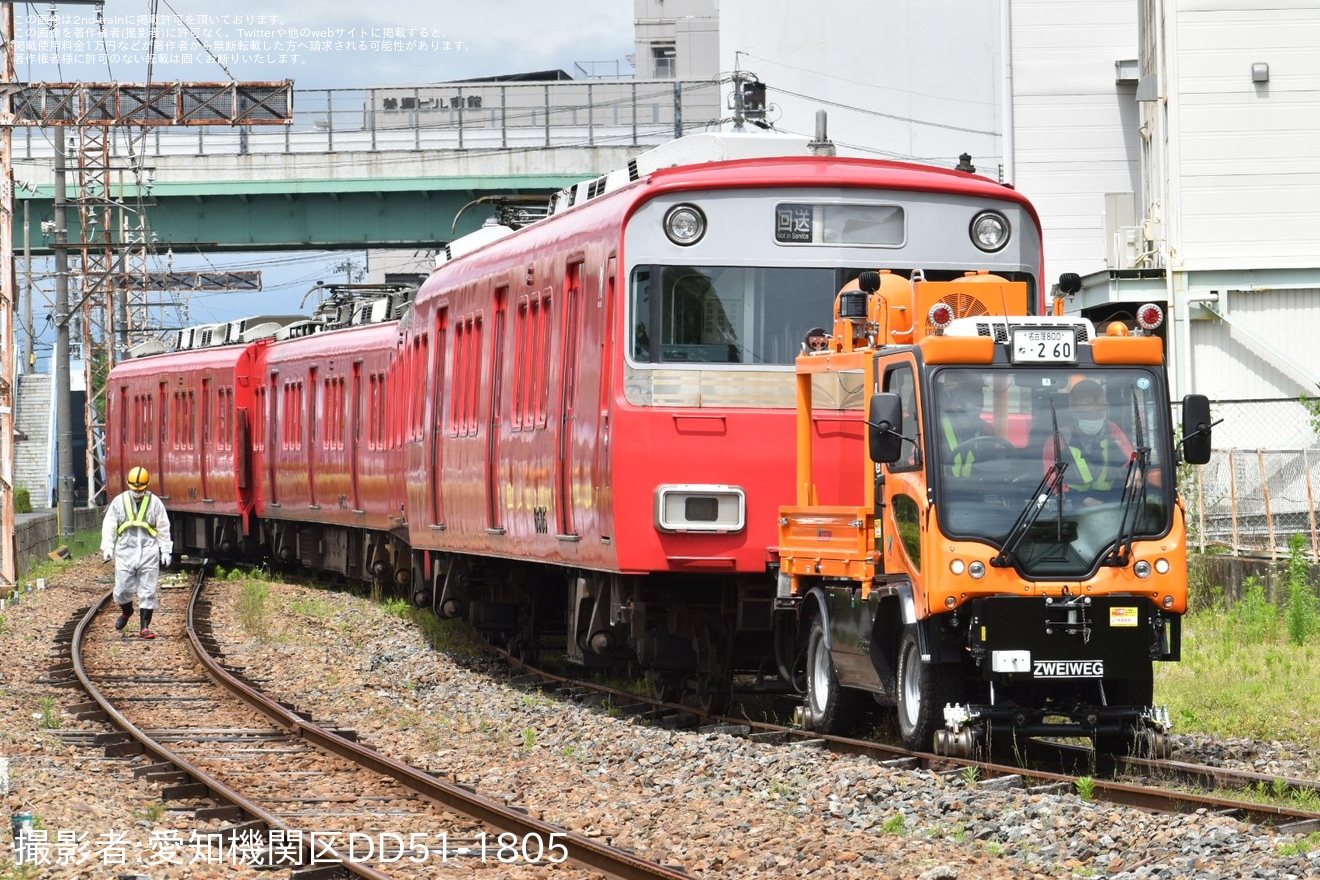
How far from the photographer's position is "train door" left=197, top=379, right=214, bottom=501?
3525 centimetres

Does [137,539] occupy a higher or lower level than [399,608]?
higher

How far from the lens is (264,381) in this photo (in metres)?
33.4

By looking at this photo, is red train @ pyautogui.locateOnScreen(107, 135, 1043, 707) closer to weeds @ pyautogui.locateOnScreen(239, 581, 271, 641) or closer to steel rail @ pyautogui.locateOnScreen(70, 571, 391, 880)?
steel rail @ pyautogui.locateOnScreen(70, 571, 391, 880)

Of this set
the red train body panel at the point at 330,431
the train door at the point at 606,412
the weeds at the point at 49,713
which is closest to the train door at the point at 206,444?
the red train body panel at the point at 330,431

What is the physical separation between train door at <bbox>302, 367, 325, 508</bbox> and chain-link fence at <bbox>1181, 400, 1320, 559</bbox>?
1253 centimetres

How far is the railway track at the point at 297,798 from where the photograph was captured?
885 cm

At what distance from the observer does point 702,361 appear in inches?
509

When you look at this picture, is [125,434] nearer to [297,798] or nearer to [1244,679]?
[1244,679]

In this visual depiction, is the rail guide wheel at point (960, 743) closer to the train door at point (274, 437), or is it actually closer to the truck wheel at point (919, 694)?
the truck wheel at point (919, 694)

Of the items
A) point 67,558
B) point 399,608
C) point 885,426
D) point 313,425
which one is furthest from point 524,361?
point 67,558

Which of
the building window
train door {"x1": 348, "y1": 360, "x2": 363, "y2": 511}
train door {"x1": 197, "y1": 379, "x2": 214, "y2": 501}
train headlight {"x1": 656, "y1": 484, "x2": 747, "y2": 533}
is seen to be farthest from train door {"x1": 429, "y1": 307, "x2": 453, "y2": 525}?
the building window

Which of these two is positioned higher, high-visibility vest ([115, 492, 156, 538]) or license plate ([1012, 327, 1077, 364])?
license plate ([1012, 327, 1077, 364])

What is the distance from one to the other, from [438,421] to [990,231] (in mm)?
6920

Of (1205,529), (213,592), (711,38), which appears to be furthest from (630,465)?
(711,38)
